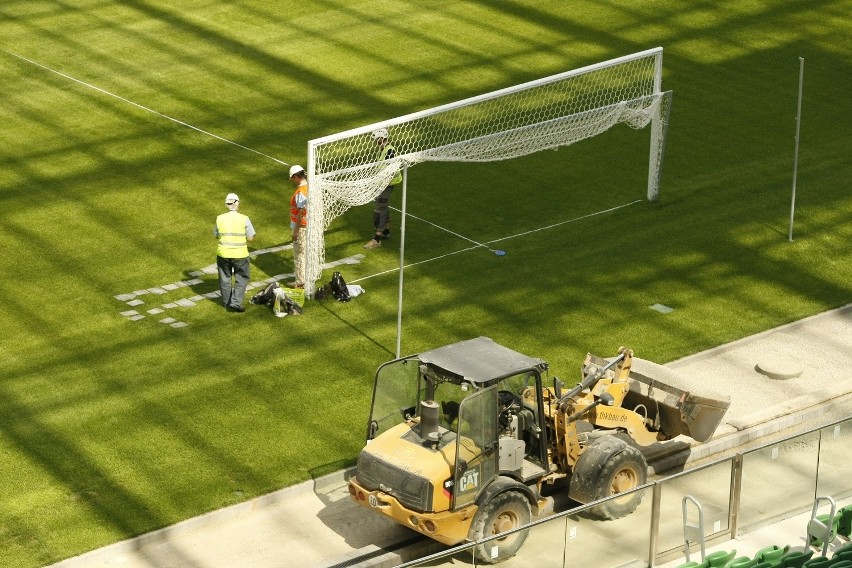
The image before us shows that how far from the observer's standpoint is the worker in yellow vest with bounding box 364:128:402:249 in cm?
2334

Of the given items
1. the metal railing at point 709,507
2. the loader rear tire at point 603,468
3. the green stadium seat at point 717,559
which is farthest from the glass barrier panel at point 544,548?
the loader rear tire at point 603,468

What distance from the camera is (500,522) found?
16250 mm

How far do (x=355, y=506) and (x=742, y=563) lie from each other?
452cm

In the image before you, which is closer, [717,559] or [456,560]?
[456,560]

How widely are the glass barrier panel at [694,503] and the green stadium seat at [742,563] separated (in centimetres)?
87

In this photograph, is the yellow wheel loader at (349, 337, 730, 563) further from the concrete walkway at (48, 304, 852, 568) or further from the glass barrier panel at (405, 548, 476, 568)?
the concrete walkway at (48, 304, 852, 568)

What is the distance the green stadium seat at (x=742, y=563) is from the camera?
15.2 metres

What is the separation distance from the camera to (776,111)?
29.9 meters

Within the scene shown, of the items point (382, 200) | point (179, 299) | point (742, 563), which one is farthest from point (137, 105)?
point (742, 563)

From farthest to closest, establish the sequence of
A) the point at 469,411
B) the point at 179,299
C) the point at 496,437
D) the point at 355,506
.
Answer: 1. the point at 179,299
2. the point at 355,506
3. the point at 496,437
4. the point at 469,411

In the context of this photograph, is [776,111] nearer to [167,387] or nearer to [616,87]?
[616,87]

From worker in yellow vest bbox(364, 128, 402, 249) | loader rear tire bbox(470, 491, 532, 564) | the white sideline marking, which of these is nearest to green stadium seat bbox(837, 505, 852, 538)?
loader rear tire bbox(470, 491, 532, 564)

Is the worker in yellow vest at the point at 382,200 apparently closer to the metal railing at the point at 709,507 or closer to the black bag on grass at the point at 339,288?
the black bag on grass at the point at 339,288

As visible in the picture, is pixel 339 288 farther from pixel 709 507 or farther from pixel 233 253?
pixel 709 507
